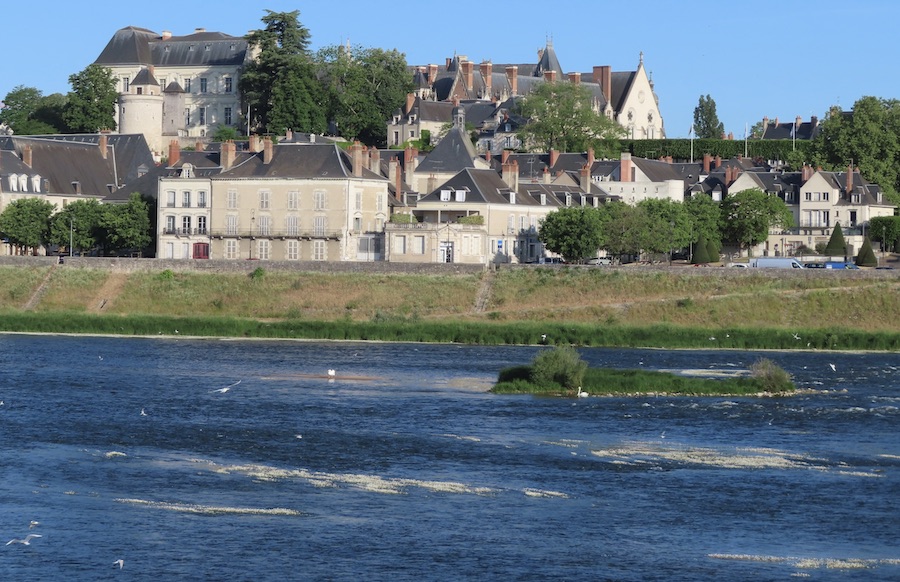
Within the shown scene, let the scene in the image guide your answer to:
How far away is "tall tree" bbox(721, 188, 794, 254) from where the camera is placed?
96.8 meters

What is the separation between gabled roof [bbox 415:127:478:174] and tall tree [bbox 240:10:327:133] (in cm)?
1956

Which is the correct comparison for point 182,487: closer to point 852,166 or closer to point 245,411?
point 245,411

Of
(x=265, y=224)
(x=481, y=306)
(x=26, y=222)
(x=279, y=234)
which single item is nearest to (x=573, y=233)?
(x=481, y=306)

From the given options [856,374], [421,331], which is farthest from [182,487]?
[421,331]

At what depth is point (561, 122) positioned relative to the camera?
11488 cm

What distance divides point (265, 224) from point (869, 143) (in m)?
45.8

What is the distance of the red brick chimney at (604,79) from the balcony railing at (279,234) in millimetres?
52650

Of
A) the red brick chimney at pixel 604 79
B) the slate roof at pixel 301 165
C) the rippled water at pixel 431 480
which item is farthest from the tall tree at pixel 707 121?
the rippled water at pixel 431 480

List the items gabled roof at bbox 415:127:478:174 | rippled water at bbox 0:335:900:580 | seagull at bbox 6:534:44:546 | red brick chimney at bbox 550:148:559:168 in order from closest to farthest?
1. rippled water at bbox 0:335:900:580
2. seagull at bbox 6:534:44:546
3. gabled roof at bbox 415:127:478:174
4. red brick chimney at bbox 550:148:559:168

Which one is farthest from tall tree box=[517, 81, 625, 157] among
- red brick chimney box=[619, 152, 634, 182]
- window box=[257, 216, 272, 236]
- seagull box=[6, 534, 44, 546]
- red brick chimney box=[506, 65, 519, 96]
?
seagull box=[6, 534, 44, 546]

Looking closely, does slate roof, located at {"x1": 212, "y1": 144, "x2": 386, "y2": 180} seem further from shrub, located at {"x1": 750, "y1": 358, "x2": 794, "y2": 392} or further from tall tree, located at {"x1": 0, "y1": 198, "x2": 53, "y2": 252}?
shrub, located at {"x1": 750, "y1": 358, "x2": 794, "y2": 392}

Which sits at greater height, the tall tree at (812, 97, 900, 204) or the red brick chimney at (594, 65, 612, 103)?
the red brick chimney at (594, 65, 612, 103)

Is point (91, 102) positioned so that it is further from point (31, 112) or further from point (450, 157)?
point (450, 157)

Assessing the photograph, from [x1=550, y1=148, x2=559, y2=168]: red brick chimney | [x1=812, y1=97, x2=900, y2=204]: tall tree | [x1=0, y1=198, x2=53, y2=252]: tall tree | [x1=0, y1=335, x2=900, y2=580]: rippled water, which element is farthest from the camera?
[x1=812, y1=97, x2=900, y2=204]: tall tree
